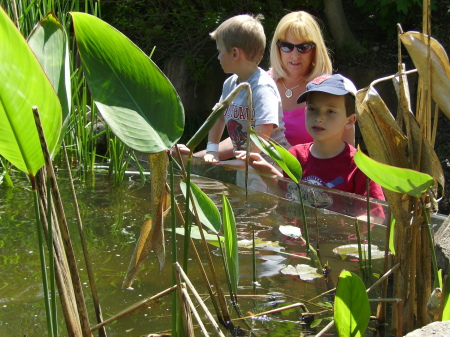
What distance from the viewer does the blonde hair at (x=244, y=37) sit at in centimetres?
302

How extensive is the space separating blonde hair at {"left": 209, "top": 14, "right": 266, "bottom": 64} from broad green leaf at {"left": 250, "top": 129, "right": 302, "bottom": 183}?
5.60 ft

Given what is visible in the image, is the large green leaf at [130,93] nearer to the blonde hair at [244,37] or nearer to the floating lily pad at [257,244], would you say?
the floating lily pad at [257,244]

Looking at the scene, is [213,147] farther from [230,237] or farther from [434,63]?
[434,63]

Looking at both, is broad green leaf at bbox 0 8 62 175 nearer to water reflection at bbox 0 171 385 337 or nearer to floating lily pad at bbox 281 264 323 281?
water reflection at bbox 0 171 385 337

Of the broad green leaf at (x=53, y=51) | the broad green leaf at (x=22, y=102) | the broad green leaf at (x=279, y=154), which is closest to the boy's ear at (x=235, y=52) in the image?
the broad green leaf at (x=279, y=154)

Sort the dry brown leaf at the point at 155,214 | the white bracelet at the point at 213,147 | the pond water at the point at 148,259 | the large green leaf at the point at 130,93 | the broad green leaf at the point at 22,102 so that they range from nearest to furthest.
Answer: the broad green leaf at the point at 22,102 → the large green leaf at the point at 130,93 → the dry brown leaf at the point at 155,214 → the pond water at the point at 148,259 → the white bracelet at the point at 213,147

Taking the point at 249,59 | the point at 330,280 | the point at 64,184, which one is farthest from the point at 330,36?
the point at 330,280

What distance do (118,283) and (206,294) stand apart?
24cm

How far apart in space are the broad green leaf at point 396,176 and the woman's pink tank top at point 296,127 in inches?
85.2

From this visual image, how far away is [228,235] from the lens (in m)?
Answer: 1.12

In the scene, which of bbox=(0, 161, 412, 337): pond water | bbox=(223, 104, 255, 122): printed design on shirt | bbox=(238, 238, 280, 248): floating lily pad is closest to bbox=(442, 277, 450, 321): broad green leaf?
bbox=(0, 161, 412, 337): pond water

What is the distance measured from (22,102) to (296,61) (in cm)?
247

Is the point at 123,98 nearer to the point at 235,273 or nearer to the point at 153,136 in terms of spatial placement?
the point at 153,136

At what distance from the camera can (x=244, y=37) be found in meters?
3.01
